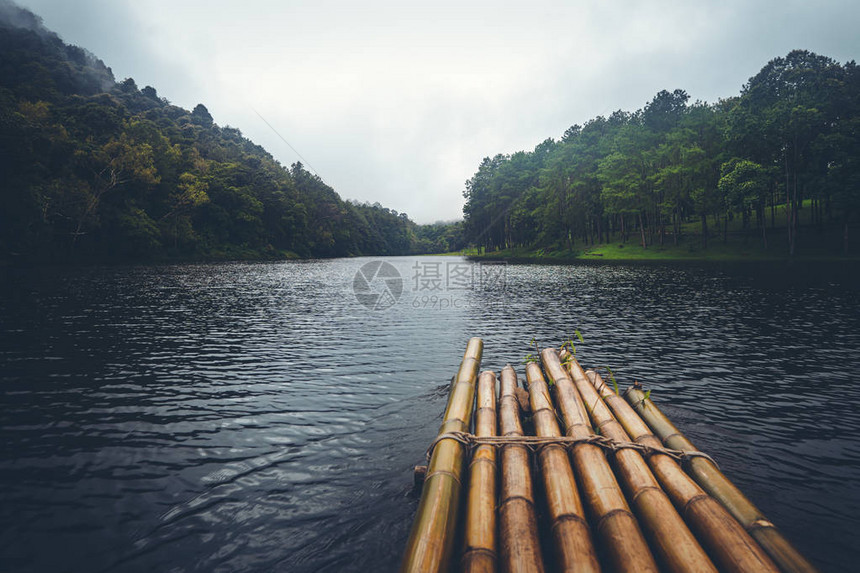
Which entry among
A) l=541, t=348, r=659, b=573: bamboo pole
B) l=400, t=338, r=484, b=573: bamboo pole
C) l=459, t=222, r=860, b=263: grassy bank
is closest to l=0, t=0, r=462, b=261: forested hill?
l=400, t=338, r=484, b=573: bamboo pole

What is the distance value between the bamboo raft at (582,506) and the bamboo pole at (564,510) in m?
0.01

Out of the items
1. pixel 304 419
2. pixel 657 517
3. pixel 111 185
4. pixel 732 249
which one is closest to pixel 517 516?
pixel 657 517

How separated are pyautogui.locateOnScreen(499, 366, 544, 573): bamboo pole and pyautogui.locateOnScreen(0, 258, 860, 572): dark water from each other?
190cm

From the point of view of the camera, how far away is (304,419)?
9867 mm

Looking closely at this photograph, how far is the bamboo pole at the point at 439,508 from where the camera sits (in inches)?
161

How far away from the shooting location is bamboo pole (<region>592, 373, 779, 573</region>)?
3949 millimetres

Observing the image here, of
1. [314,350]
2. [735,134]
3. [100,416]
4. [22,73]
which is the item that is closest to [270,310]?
[314,350]

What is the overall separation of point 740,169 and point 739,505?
77.0 meters

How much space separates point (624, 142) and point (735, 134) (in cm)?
3156

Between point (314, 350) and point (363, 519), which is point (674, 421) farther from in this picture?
point (314, 350)

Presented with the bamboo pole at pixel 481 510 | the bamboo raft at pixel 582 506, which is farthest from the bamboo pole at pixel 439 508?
the bamboo pole at pixel 481 510

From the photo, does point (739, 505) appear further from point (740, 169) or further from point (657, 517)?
point (740, 169)

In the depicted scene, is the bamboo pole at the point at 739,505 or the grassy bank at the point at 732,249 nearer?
the bamboo pole at the point at 739,505

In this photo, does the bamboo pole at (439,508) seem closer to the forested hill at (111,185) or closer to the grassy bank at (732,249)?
the grassy bank at (732,249)
